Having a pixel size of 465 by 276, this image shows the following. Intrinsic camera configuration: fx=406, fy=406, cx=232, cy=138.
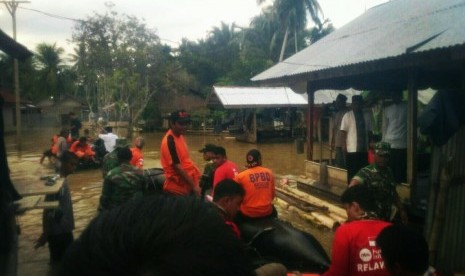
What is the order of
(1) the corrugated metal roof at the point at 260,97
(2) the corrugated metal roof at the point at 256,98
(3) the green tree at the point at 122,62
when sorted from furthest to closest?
(3) the green tree at the point at 122,62, (2) the corrugated metal roof at the point at 256,98, (1) the corrugated metal roof at the point at 260,97

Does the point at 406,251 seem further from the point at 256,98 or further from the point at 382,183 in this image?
the point at 256,98

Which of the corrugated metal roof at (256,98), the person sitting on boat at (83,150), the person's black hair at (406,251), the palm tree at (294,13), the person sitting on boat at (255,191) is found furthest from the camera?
the palm tree at (294,13)

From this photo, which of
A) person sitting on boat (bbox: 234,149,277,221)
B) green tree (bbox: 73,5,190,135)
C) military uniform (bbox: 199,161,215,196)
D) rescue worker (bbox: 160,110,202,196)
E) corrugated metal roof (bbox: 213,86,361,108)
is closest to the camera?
rescue worker (bbox: 160,110,202,196)

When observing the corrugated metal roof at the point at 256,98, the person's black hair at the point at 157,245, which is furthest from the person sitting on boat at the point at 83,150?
the person's black hair at the point at 157,245

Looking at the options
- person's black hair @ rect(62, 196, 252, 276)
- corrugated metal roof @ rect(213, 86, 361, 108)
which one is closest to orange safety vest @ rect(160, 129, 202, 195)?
person's black hair @ rect(62, 196, 252, 276)

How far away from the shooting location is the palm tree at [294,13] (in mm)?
36469

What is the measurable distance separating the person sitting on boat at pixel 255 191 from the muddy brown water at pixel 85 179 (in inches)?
57.2

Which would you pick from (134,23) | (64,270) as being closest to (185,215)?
(64,270)

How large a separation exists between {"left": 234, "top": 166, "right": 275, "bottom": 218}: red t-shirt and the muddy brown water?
146 centimetres

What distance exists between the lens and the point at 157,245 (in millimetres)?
777

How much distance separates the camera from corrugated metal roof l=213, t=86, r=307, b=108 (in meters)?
20.6

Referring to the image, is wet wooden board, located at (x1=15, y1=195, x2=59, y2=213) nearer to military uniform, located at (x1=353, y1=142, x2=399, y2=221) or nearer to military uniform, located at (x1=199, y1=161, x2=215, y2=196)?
military uniform, located at (x1=199, y1=161, x2=215, y2=196)

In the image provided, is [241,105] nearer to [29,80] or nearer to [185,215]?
[185,215]

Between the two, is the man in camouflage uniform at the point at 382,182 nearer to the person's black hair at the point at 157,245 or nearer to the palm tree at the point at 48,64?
the person's black hair at the point at 157,245
